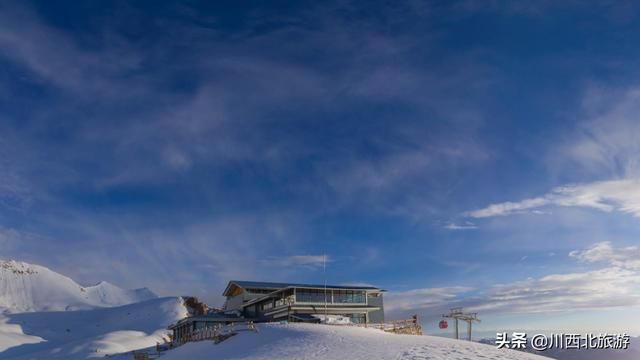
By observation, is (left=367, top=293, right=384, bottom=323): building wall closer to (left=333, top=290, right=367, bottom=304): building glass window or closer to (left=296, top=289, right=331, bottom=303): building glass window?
(left=333, top=290, right=367, bottom=304): building glass window

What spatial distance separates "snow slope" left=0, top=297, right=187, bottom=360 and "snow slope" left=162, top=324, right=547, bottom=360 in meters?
53.5

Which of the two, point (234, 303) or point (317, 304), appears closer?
point (317, 304)

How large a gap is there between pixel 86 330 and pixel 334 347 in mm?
133303

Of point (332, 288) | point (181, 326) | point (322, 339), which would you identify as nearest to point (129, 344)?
point (181, 326)

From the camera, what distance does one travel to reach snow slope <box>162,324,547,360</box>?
106 feet

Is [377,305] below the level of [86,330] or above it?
above

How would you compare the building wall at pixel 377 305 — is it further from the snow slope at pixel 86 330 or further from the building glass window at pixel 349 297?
the snow slope at pixel 86 330

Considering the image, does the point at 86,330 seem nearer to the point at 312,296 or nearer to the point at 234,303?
the point at 234,303

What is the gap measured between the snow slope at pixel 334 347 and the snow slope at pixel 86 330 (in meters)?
53.5

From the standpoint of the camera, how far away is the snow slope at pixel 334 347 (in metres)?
32.2

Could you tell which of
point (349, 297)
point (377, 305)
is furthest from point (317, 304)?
point (377, 305)

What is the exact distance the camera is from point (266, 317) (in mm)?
70250

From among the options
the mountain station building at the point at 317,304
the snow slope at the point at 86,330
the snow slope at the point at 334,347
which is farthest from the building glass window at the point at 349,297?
the snow slope at the point at 86,330

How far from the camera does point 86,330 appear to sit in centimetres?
14925
